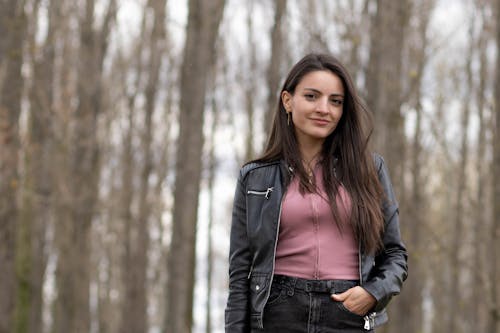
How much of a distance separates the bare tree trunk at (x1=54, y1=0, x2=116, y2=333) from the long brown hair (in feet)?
39.3

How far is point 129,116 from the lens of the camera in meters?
21.8

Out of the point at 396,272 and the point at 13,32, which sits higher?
the point at 13,32

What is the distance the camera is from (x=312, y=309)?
11.0 feet

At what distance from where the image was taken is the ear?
3.66 metres

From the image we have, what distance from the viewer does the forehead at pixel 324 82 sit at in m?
3.51

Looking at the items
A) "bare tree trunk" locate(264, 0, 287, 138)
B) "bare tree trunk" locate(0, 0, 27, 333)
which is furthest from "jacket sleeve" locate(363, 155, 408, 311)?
"bare tree trunk" locate(264, 0, 287, 138)

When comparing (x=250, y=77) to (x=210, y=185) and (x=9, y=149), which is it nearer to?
(x=210, y=185)

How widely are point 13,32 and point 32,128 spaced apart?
203 inches

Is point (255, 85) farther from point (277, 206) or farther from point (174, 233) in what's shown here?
point (277, 206)

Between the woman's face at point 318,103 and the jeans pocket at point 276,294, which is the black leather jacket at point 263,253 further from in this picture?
the woman's face at point 318,103

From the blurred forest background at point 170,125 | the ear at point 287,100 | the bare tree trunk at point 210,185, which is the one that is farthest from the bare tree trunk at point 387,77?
the bare tree trunk at point 210,185

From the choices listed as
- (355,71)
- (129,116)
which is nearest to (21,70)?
(355,71)

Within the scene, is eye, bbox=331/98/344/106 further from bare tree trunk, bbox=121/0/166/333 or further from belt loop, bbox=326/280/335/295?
bare tree trunk, bbox=121/0/166/333

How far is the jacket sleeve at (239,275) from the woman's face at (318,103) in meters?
0.38
